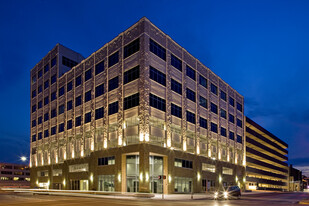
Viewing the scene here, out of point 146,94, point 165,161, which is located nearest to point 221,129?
point 165,161

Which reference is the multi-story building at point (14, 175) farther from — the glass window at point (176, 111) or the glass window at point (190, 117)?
the glass window at point (176, 111)

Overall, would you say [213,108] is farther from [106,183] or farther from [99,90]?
[106,183]

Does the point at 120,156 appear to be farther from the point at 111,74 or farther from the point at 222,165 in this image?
the point at 222,165

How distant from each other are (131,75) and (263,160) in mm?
89580

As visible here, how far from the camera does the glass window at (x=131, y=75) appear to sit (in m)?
50.8

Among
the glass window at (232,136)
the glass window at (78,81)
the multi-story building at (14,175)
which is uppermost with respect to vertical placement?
the glass window at (78,81)

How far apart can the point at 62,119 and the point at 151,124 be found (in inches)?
1240

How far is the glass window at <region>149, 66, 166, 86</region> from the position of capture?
167ft

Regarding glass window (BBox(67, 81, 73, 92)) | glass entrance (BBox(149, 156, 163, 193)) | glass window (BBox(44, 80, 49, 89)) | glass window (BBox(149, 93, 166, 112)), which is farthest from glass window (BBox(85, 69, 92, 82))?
glass entrance (BBox(149, 156, 163, 193))

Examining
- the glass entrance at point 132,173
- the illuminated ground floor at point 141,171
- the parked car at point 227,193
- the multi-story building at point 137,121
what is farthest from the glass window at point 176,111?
the parked car at point 227,193

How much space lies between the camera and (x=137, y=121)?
49.5 metres

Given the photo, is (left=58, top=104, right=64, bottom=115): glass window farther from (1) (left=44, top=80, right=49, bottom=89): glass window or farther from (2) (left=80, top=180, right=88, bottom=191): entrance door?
(2) (left=80, top=180, right=88, bottom=191): entrance door

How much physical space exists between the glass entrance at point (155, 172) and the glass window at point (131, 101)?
9293 millimetres

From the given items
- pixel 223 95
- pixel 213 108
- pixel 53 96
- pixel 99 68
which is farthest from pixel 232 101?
pixel 53 96
